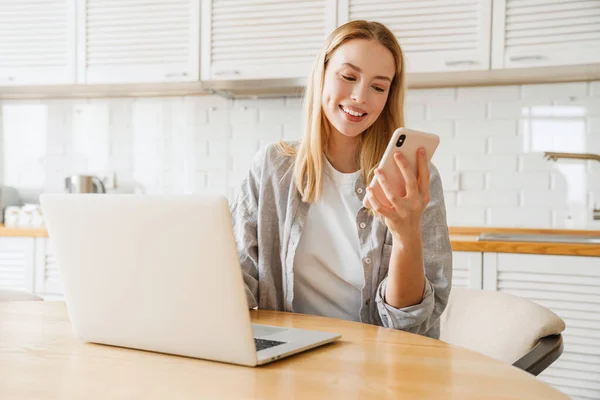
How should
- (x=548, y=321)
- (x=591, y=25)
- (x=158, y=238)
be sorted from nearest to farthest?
1. (x=158, y=238)
2. (x=548, y=321)
3. (x=591, y=25)

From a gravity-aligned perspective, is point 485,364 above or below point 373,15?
below

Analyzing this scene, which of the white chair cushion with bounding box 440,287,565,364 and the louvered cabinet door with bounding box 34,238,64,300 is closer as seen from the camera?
the white chair cushion with bounding box 440,287,565,364

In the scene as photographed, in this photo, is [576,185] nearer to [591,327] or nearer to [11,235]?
[591,327]

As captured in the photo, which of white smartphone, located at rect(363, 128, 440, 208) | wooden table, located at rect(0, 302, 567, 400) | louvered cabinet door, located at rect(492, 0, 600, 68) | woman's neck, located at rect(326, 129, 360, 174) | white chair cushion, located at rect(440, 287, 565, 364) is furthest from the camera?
louvered cabinet door, located at rect(492, 0, 600, 68)

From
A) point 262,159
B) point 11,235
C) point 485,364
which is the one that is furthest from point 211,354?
point 11,235

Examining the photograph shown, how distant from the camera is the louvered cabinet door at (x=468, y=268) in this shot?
8.82ft

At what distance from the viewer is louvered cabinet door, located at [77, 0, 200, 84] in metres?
3.39

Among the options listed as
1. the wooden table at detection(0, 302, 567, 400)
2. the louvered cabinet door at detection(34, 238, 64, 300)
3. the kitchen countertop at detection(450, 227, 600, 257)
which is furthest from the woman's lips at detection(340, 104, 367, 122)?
the louvered cabinet door at detection(34, 238, 64, 300)

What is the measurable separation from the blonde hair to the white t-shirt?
0.05m

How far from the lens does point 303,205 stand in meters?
1.56

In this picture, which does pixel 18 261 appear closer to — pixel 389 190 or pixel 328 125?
pixel 328 125

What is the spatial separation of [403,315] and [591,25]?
6.96ft

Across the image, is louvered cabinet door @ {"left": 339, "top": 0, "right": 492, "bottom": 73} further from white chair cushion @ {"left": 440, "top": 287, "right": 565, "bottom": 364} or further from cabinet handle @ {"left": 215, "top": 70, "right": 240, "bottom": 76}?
white chair cushion @ {"left": 440, "top": 287, "right": 565, "bottom": 364}

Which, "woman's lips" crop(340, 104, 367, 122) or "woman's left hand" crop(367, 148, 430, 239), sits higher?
"woman's lips" crop(340, 104, 367, 122)
